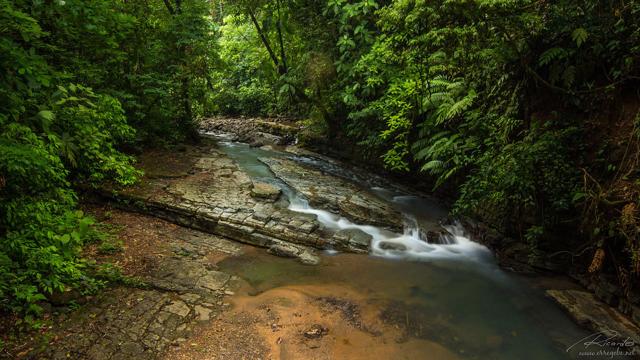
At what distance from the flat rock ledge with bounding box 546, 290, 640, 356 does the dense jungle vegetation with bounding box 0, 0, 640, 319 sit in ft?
1.57

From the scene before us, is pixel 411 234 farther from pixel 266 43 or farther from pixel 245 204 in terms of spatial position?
pixel 266 43

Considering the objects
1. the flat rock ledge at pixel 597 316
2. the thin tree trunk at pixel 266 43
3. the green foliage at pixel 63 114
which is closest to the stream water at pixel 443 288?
the flat rock ledge at pixel 597 316

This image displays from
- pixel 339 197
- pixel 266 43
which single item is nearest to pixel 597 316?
pixel 339 197

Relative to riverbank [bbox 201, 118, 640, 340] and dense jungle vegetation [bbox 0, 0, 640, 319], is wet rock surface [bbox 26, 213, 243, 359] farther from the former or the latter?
riverbank [bbox 201, 118, 640, 340]

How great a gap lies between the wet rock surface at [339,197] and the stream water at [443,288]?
0.86ft

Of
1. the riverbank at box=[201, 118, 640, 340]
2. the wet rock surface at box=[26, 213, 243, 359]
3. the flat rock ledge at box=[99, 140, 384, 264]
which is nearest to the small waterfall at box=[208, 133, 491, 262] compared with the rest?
the riverbank at box=[201, 118, 640, 340]

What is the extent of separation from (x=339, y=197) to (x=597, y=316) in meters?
5.58

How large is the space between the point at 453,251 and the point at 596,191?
2.83 meters

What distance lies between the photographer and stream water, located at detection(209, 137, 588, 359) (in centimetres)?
482

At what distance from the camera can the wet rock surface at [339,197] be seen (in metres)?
8.30

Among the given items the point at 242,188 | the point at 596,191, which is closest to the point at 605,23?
the point at 596,191

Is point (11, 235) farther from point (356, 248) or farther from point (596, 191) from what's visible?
point (596, 191)

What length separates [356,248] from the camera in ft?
23.7

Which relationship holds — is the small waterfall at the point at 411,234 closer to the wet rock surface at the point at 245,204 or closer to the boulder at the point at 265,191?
the wet rock surface at the point at 245,204
